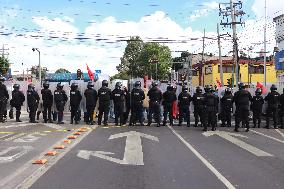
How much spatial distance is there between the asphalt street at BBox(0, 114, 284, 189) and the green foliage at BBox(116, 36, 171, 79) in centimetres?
10602

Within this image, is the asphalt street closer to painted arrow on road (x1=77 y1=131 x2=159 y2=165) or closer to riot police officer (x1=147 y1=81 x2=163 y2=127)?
painted arrow on road (x1=77 y1=131 x2=159 y2=165)

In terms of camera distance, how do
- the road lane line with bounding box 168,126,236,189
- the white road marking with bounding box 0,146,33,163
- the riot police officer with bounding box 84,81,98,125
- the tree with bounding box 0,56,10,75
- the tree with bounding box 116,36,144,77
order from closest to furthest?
the road lane line with bounding box 168,126,236,189 → the white road marking with bounding box 0,146,33,163 → the riot police officer with bounding box 84,81,98,125 → the tree with bounding box 0,56,10,75 → the tree with bounding box 116,36,144,77

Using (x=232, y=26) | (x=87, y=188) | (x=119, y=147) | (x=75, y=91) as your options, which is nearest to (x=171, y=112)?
(x=75, y=91)

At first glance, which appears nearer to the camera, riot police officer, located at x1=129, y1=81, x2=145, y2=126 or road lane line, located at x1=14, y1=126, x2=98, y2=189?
road lane line, located at x1=14, y1=126, x2=98, y2=189

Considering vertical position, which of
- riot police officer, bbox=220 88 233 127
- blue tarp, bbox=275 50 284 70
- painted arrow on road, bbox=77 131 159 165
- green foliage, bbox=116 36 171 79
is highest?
green foliage, bbox=116 36 171 79

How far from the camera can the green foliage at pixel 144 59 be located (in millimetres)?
123438

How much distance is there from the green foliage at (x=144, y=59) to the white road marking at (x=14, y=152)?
355ft

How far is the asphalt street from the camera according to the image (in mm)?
8383

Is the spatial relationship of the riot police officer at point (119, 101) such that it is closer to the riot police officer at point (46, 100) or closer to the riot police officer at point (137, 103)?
the riot police officer at point (137, 103)

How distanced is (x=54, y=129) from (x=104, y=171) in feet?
32.2

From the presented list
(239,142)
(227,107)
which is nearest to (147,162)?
(239,142)

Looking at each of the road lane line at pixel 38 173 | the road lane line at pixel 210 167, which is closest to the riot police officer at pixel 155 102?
the road lane line at pixel 210 167

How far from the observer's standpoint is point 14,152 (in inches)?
475

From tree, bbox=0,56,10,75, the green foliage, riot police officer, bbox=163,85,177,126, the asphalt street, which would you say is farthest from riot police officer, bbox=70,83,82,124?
the green foliage
